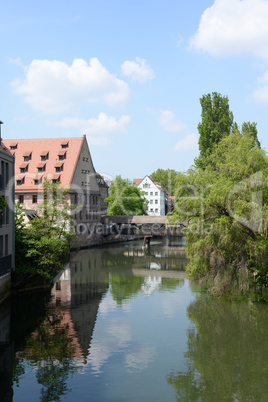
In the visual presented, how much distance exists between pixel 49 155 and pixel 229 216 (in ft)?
143

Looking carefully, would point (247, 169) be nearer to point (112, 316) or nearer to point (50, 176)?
point (112, 316)

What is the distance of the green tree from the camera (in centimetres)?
5900

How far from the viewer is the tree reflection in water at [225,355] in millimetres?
15844

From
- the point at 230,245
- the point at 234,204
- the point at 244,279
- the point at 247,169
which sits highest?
the point at 247,169

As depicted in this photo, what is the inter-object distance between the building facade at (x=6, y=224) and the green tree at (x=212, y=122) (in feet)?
105

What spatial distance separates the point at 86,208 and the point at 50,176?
8.51 metres

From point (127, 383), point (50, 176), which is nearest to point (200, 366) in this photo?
point (127, 383)

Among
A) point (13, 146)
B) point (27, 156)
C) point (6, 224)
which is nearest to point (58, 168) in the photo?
point (27, 156)

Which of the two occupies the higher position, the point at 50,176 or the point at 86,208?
the point at 50,176

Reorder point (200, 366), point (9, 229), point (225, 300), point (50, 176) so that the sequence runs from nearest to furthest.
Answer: point (200, 366) < point (225, 300) < point (9, 229) < point (50, 176)

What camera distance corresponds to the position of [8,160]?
31.4 meters

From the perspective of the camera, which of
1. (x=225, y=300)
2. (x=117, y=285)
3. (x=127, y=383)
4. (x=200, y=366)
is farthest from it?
(x=117, y=285)

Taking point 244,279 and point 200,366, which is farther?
point 244,279

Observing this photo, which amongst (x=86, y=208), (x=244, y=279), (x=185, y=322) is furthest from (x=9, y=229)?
(x=86, y=208)
